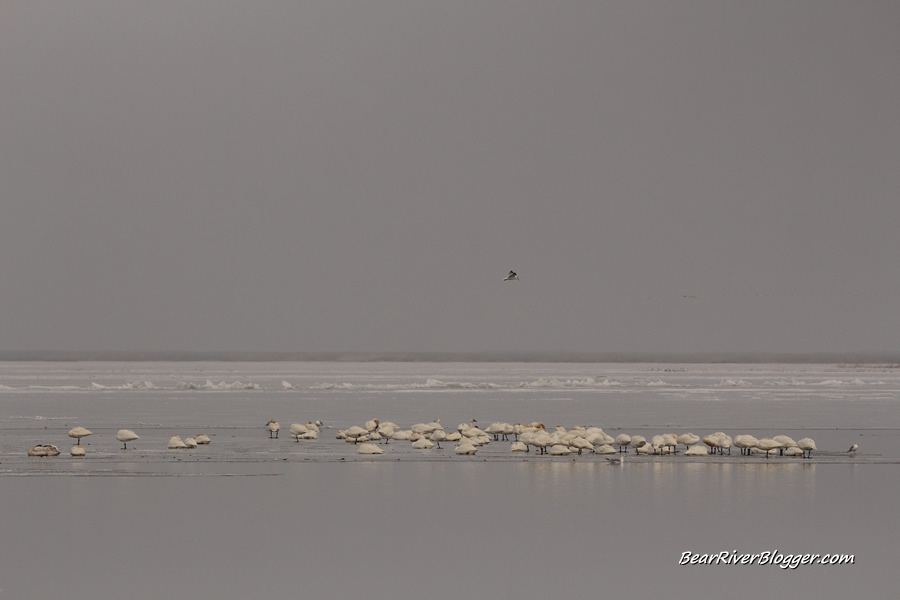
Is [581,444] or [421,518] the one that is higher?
[581,444]

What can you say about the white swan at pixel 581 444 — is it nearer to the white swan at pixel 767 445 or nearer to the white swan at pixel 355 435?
the white swan at pixel 767 445

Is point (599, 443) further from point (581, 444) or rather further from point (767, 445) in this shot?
point (767, 445)

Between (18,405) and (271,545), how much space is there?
24.1 meters

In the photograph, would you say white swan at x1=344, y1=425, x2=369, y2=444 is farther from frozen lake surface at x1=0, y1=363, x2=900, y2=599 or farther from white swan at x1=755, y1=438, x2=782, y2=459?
white swan at x1=755, y1=438, x2=782, y2=459

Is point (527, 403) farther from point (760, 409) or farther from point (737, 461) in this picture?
point (737, 461)

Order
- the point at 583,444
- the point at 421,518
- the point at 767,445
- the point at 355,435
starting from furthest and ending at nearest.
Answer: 1. the point at 355,435
2. the point at 767,445
3. the point at 583,444
4. the point at 421,518

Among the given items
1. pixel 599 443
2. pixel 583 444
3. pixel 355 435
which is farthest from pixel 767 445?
pixel 355 435

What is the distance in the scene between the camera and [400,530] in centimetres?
1083

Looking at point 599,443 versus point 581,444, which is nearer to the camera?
point 581,444

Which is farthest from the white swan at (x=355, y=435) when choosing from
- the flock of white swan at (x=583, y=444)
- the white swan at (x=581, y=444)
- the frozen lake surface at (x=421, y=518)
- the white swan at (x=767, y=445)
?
the white swan at (x=767, y=445)

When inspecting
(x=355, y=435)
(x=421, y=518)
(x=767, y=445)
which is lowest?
(x=421, y=518)

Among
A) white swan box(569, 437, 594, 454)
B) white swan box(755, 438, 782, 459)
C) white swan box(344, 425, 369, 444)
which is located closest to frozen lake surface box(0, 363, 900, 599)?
white swan box(344, 425, 369, 444)

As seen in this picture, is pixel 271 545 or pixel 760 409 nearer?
pixel 271 545

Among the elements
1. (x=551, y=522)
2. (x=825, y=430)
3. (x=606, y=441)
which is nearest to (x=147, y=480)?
(x=551, y=522)
